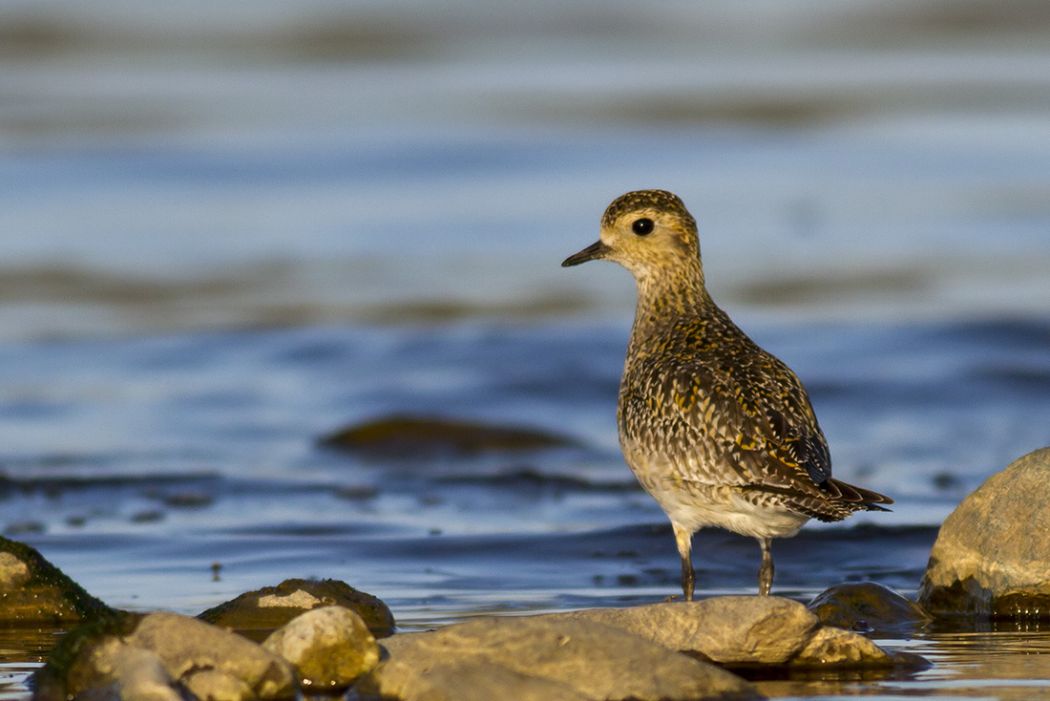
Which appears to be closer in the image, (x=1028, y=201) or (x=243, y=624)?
(x=243, y=624)

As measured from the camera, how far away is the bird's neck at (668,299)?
26.5 ft

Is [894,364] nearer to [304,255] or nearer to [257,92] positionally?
[304,255]

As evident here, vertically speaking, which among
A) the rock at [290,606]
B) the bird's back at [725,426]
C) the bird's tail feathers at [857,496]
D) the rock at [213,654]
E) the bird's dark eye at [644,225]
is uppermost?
the bird's dark eye at [644,225]

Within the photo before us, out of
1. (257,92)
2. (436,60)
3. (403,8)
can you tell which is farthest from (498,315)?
(403,8)

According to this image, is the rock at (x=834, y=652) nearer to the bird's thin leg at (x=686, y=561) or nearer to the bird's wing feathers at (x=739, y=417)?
the bird's wing feathers at (x=739, y=417)

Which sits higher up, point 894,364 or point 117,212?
point 117,212

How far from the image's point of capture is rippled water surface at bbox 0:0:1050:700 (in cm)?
903

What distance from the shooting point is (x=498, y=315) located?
16.0 metres

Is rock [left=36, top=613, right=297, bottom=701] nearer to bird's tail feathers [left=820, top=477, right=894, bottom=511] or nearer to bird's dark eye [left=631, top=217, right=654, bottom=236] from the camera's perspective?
bird's tail feathers [left=820, top=477, right=894, bottom=511]

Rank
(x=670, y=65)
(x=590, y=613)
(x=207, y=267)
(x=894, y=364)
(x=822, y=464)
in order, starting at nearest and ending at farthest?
(x=590, y=613)
(x=822, y=464)
(x=894, y=364)
(x=207, y=267)
(x=670, y=65)

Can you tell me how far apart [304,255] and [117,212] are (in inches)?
112

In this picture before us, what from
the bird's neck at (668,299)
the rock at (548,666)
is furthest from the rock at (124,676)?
the bird's neck at (668,299)

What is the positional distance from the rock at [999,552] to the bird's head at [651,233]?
167 cm

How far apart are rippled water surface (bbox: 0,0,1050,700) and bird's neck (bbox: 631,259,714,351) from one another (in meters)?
1.15
